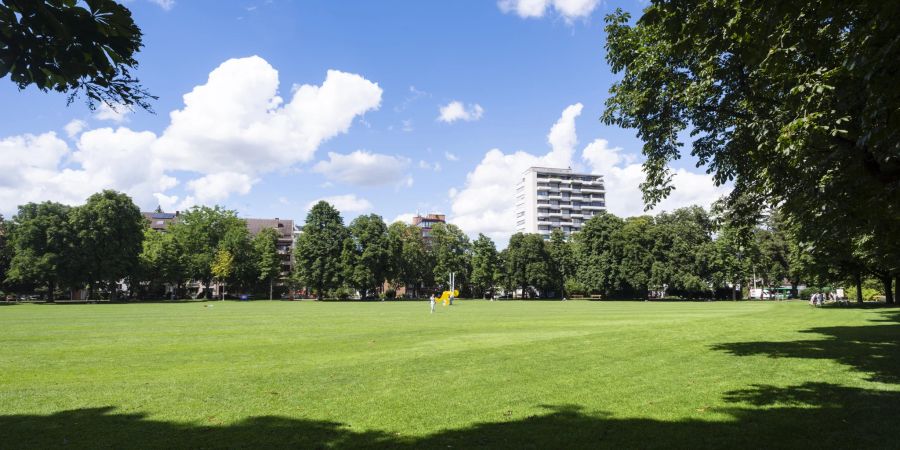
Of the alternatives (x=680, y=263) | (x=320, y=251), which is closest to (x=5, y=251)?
(x=320, y=251)

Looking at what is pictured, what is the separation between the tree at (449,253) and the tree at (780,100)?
9222cm

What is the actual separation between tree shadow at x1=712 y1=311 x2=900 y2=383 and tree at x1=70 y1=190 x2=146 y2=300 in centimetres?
8199

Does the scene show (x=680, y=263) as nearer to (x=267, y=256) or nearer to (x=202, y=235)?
(x=267, y=256)

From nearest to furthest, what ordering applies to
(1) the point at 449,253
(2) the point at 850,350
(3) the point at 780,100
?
(3) the point at 780,100, (2) the point at 850,350, (1) the point at 449,253

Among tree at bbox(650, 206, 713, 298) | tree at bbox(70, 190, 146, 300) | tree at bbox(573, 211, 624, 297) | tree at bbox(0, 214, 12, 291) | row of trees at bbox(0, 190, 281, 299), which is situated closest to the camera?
row of trees at bbox(0, 190, 281, 299)

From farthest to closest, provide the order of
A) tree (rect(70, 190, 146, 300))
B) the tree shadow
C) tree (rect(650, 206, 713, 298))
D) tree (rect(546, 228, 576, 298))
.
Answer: tree (rect(546, 228, 576, 298)), tree (rect(650, 206, 713, 298)), tree (rect(70, 190, 146, 300)), the tree shadow

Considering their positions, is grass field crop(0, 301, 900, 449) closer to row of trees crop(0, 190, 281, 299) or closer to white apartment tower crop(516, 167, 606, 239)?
row of trees crop(0, 190, 281, 299)

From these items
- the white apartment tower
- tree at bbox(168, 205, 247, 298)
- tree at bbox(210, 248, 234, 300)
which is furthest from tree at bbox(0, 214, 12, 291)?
the white apartment tower

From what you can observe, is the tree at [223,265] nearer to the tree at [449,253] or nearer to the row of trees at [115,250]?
the row of trees at [115,250]

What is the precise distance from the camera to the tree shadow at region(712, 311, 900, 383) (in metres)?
12.2

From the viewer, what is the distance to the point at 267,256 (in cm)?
9744

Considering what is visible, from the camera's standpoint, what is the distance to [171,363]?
1380cm

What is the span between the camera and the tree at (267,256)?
97062mm

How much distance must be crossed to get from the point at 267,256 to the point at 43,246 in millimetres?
34552
